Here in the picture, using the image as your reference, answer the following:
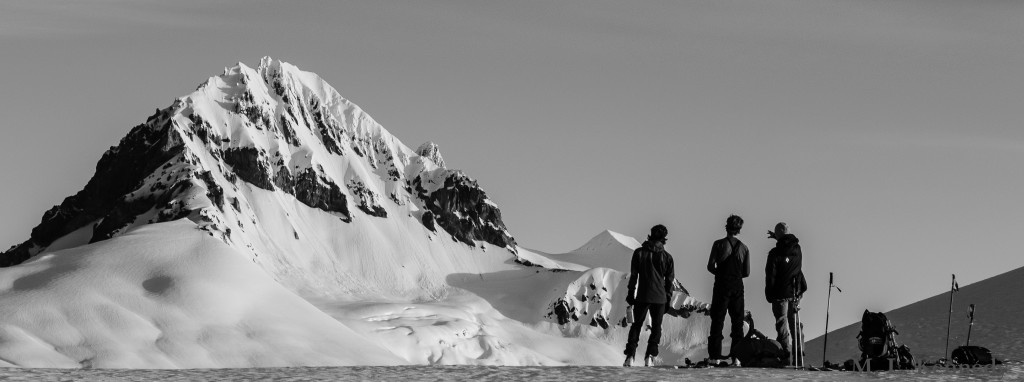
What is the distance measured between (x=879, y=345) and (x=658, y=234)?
15.6 ft

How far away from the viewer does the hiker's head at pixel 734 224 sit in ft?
103

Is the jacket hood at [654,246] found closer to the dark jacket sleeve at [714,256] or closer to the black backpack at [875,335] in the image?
the dark jacket sleeve at [714,256]

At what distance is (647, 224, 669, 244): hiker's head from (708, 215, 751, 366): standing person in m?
1.16

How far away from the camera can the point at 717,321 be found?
105ft

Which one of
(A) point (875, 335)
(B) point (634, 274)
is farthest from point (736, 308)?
(A) point (875, 335)

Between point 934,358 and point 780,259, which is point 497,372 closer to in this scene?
point 780,259

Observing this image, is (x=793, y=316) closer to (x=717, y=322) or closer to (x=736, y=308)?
(x=736, y=308)

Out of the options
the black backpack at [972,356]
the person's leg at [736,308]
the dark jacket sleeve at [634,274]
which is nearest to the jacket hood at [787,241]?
the person's leg at [736,308]

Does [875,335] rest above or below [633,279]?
below

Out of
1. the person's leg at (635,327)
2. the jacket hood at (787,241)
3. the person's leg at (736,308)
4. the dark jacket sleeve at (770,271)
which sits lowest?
the person's leg at (635,327)

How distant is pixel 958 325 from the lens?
39344 millimetres

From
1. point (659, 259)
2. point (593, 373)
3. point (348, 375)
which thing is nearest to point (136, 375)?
point (348, 375)

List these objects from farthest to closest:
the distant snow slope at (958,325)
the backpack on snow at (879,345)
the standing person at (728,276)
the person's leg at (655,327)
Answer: the distant snow slope at (958,325)
the standing person at (728,276)
the person's leg at (655,327)
the backpack on snow at (879,345)

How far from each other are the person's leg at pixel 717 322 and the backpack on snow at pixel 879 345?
9.93ft
